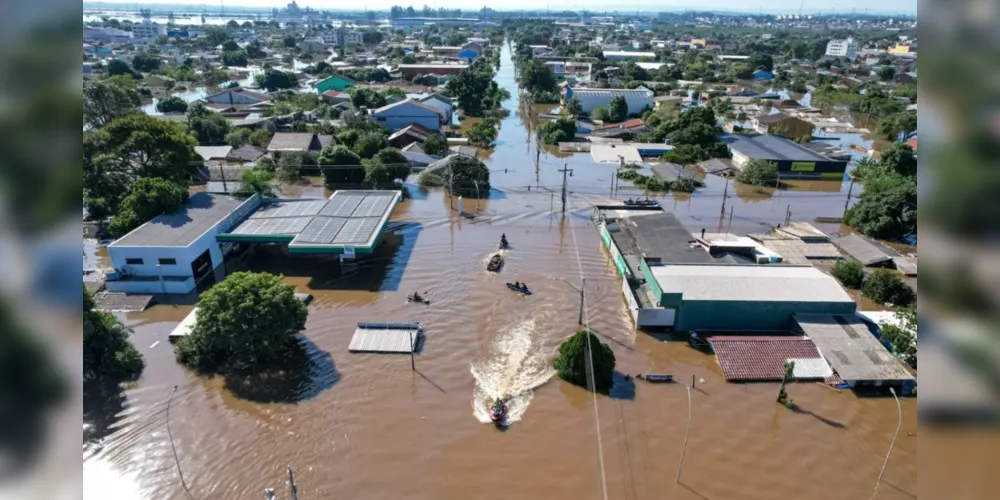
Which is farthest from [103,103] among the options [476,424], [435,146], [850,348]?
[850,348]

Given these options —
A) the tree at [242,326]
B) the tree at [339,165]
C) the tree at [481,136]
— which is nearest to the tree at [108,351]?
Answer: the tree at [242,326]

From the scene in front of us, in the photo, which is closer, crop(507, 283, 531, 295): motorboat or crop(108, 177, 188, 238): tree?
crop(507, 283, 531, 295): motorboat

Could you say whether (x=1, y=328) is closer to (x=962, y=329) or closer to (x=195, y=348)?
(x=962, y=329)

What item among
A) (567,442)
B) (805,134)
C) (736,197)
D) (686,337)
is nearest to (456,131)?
(736,197)

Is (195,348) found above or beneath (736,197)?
beneath

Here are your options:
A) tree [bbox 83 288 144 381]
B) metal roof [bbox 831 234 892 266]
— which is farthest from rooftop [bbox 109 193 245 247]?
metal roof [bbox 831 234 892 266]

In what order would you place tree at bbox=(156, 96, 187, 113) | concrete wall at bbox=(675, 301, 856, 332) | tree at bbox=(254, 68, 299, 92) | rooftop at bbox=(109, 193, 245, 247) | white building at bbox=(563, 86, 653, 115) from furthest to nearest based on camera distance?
tree at bbox=(254, 68, 299, 92) → white building at bbox=(563, 86, 653, 115) → tree at bbox=(156, 96, 187, 113) → rooftop at bbox=(109, 193, 245, 247) → concrete wall at bbox=(675, 301, 856, 332)

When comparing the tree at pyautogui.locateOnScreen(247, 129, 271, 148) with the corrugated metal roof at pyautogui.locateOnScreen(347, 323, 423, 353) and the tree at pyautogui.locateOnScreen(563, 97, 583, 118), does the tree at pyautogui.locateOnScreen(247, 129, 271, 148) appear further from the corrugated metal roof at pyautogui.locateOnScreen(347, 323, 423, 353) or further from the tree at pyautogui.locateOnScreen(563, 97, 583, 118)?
the tree at pyautogui.locateOnScreen(563, 97, 583, 118)

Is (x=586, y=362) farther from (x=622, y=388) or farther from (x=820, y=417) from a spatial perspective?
(x=820, y=417)
